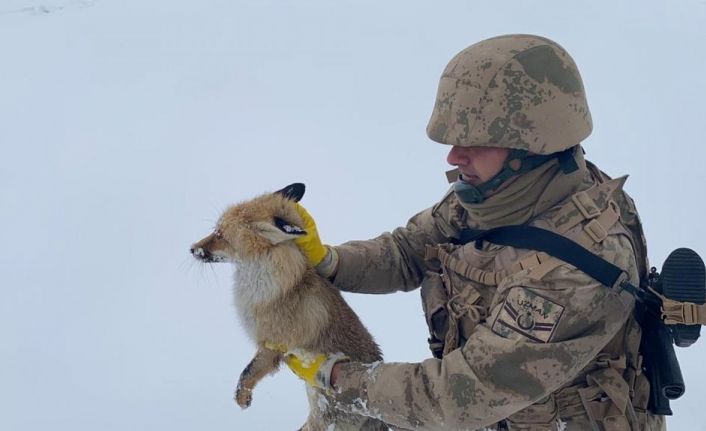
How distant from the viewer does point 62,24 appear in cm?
1245

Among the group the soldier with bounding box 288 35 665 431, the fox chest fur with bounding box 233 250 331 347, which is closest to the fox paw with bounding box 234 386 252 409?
the fox chest fur with bounding box 233 250 331 347

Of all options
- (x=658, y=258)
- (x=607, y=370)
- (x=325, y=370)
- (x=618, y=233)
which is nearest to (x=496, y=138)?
(x=618, y=233)

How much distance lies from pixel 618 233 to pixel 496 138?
1.98 feet

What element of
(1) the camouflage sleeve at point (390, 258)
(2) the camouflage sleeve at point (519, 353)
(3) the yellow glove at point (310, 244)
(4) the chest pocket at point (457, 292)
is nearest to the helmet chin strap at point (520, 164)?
(4) the chest pocket at point (457, 292)

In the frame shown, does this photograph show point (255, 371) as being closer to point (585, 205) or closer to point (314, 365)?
point (314, 365)

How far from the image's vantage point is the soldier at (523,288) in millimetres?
2305

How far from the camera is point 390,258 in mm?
3338

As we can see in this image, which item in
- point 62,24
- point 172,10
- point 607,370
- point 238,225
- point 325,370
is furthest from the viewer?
point 172,10

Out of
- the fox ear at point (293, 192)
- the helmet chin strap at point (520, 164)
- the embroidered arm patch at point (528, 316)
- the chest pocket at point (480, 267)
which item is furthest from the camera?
the fox ear at point (293, 192)

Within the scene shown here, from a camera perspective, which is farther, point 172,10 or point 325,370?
point 172,10

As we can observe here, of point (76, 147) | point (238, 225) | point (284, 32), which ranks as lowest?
point (238, 225)

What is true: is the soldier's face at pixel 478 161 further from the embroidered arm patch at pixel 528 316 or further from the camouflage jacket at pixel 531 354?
the embroidered arm patch at pixel 528 316

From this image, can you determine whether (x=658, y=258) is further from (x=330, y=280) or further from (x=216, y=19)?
(x=216, y=19)

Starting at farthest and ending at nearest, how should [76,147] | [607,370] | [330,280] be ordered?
[76,147] < [330,280] < [607,370]
